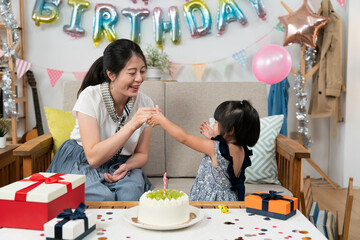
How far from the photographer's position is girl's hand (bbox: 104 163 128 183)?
72.8 inches

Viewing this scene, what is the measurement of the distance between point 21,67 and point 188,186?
83.1 inches

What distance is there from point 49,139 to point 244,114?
42.2 inches

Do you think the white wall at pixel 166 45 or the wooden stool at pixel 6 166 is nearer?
the wooden stool at pixel 6 166

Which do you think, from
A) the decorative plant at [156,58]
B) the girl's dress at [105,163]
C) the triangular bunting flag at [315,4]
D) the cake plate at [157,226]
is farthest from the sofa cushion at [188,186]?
the triangular bunting flag at [315,4]

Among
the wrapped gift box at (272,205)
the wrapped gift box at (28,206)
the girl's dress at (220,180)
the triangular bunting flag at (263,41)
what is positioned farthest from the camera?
the triangular bunting flag at (263,41)

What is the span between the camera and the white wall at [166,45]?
3.65 meters

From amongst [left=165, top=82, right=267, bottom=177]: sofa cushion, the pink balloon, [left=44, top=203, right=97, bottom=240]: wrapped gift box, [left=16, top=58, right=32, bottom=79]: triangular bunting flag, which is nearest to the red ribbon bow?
[left=44, top=203, right=97, bottom=240]: wrapped gift box

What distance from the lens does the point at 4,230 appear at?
1.13m

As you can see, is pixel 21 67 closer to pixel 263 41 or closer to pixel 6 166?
pixel 6 166

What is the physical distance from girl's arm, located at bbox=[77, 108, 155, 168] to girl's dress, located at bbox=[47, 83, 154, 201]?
53mm

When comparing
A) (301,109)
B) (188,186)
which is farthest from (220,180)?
(301,109)

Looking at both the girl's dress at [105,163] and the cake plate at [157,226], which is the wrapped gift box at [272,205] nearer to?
the cake plate at [157,226]

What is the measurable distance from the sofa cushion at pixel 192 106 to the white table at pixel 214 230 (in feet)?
3.40

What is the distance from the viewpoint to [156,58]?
3.41 metres
